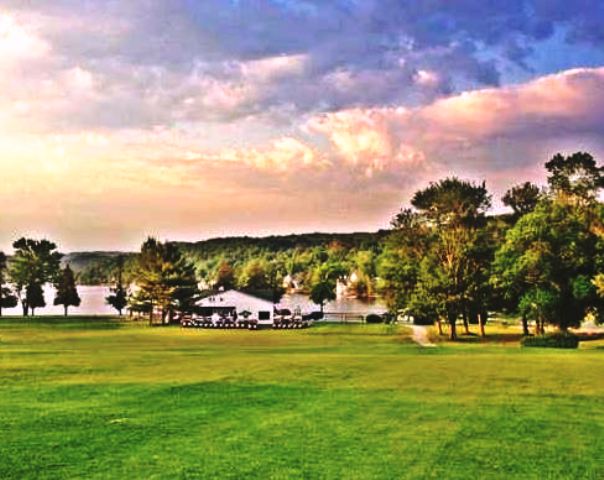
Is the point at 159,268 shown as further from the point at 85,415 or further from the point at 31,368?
the point at 85,415

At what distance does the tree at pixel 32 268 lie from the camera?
424 feet

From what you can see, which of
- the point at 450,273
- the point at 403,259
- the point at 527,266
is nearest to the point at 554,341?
the point at 527,266

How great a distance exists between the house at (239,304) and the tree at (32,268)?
2873 centimetres

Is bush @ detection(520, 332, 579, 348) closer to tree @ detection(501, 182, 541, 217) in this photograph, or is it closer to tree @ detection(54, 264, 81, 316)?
tree @ detection(501, 182, 541, 217)

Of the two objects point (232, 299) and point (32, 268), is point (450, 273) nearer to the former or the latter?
point (232, 299)

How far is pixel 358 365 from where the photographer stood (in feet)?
110

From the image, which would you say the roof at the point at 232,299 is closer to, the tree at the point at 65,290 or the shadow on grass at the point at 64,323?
the shadow on grass at the point at 64,323

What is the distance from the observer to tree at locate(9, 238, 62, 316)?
12938 cm

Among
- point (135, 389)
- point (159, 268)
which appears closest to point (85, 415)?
point (135, 389)

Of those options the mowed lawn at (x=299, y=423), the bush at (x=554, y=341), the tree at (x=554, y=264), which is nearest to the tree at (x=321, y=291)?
the tree at (x=554, y=264)

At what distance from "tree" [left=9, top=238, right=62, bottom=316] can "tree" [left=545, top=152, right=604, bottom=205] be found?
3255 inches

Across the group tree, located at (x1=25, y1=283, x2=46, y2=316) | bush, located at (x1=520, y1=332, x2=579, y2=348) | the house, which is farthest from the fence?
bush, located at (x1=520, y1=332, x2=579, y2=348)

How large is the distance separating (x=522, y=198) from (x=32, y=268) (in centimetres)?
7805

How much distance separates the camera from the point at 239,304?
12406cm
